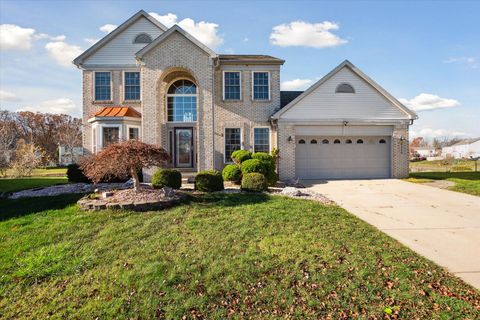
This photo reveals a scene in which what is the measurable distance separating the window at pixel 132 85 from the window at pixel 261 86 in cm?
670

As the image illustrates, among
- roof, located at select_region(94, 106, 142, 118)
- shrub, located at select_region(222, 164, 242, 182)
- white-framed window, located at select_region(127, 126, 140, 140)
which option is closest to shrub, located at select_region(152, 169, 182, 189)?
shrub, located at select_region(222, 164, 242, 182)

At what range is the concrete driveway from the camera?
5.13 m

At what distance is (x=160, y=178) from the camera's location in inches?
388

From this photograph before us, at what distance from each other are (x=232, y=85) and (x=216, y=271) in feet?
42.7

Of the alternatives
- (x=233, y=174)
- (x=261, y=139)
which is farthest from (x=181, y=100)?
(x=233, y=174)

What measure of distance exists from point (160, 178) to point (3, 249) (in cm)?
470

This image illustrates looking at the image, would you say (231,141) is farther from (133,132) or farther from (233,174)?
(133,132)

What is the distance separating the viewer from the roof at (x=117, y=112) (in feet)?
47.6

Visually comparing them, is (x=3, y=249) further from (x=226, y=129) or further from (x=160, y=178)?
(x=226, y=129)

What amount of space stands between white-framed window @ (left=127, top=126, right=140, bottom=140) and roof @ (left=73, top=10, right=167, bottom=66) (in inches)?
205

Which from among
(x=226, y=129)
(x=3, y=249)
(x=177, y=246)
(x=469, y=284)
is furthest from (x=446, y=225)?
(x=226, y=129)

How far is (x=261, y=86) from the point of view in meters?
16.3

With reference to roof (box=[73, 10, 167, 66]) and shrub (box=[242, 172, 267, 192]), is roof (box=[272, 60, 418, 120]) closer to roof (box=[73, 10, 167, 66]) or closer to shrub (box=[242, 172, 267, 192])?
shrub (box=[242, 172, 267, 192])

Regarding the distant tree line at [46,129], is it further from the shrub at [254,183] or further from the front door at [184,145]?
the shrub at [254,183]
